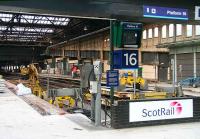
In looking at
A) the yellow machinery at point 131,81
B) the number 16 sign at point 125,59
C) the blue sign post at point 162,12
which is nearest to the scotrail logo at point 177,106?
the number 16 sign at point 125,59

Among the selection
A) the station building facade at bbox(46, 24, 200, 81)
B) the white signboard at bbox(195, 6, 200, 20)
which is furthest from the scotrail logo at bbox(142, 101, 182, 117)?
the station building facade at bbox(46, 24, 200, 81)

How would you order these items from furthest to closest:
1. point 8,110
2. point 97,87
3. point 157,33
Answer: point 157,33
point 8,110
point 97,87

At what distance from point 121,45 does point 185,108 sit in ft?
10.6

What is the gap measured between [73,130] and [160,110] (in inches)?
115

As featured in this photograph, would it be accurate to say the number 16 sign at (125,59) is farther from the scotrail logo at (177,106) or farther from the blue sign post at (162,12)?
the scotrail logo at (177,106)

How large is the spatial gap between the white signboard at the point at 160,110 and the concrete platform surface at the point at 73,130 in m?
0.37

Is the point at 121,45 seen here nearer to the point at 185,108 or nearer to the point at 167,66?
the point at 185,108

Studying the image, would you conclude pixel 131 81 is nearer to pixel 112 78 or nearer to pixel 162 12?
pixel 112 78

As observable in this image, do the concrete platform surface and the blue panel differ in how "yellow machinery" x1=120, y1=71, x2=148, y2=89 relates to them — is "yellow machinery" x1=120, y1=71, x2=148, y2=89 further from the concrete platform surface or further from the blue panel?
the blue panel

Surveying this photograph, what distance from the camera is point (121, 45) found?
11.9 m

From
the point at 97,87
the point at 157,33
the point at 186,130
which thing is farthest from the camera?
the point at 157,33

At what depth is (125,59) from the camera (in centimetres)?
1228

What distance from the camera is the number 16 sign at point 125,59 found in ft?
40.1

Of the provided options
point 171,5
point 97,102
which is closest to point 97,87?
point 97,102
